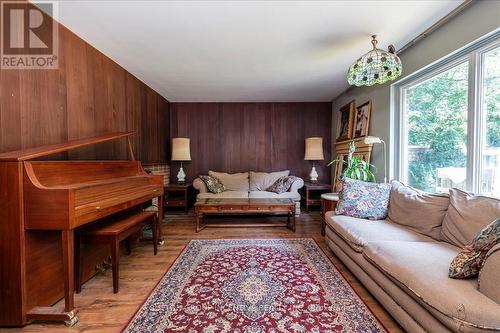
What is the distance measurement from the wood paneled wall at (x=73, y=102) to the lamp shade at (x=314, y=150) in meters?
3.13

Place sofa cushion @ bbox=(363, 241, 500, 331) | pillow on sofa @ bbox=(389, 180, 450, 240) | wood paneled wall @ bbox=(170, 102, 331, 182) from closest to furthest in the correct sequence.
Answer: sofa cushion @ bbox=(363, 241, 500, 331)
pillow on sofa @ bbox=(389, 180, 450, 240)
wood paneled wall @ bbox=(170, 102, 331, 182)

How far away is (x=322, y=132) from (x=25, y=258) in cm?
500

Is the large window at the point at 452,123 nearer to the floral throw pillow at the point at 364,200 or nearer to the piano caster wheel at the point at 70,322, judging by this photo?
the floral throw pillow at the point at 364,200

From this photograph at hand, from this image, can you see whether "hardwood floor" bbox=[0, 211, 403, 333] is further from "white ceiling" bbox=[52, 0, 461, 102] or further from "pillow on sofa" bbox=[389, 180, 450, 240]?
"white ceiling" bbox=[52, 0, 461, 102]

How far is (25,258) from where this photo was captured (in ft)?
5.02

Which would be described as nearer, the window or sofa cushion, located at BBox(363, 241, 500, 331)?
sofa cushion, located at BBox(363, 241, 500, 331)

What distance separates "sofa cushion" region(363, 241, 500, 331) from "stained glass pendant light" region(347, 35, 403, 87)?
154 centimetres

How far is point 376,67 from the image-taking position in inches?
86.4

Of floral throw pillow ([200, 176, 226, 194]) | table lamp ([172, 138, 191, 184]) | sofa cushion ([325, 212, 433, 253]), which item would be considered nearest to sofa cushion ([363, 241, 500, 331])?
sofa cushion ([325, 212, 433, 253])

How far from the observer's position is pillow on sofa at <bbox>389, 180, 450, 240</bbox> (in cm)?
195

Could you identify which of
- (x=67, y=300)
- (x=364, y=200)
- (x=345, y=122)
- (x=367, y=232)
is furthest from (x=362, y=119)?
(x=67, y=300)

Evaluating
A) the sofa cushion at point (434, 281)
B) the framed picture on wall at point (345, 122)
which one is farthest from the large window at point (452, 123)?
the framed picture on wall at point (345, 122)

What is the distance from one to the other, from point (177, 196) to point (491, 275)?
434cm

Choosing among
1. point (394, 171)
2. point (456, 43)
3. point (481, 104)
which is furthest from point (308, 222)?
point (456, 43)
